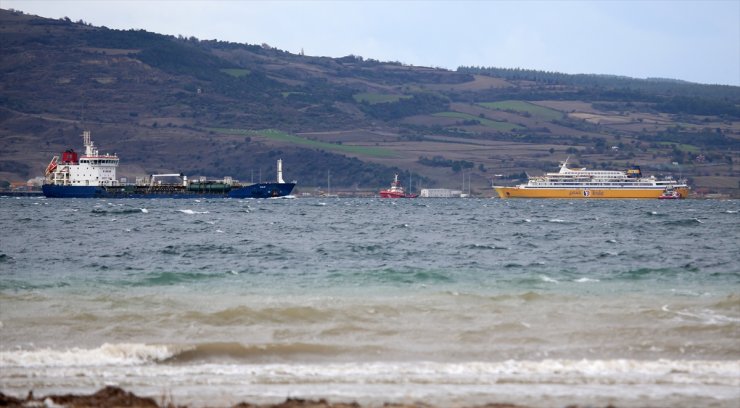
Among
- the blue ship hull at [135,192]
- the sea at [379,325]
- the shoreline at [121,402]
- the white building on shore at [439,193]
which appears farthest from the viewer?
the white building on shore at [439,193]

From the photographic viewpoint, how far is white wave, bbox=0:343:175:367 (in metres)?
13.6

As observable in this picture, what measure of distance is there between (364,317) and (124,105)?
7437 inches

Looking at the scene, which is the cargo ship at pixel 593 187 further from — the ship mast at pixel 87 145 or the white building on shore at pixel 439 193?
the ship mast at pixel 87 145

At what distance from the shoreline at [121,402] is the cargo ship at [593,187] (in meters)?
125

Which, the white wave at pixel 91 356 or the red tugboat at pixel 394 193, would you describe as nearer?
the white wave at pixel 91 356

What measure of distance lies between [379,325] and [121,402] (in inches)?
262

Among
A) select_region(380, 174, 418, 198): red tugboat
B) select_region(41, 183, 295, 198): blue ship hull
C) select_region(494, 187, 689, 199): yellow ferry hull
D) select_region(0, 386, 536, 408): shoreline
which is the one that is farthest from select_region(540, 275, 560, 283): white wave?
select_region(380, 174, 418, 198): red tugboat

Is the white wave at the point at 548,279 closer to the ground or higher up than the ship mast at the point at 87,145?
closer to the ground

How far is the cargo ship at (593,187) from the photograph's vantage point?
133000 millimetres

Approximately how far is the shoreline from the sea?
1.49 feet

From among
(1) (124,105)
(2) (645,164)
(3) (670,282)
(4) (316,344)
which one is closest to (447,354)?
(4) (316,344)

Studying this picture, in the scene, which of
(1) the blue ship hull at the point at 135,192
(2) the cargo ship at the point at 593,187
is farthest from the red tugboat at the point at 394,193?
(1) the blue ship hull at the point at 135,192

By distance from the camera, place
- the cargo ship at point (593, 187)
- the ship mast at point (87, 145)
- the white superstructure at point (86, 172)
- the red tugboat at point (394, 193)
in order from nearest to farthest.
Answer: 1. the white superstructure at point (86, 172)
2. the ship mast at point (87, 145)
3. the cargo ship at point (593, 187)
4. the red tugboat at point (394, 193)

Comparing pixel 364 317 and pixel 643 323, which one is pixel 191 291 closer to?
pixel 364 317
